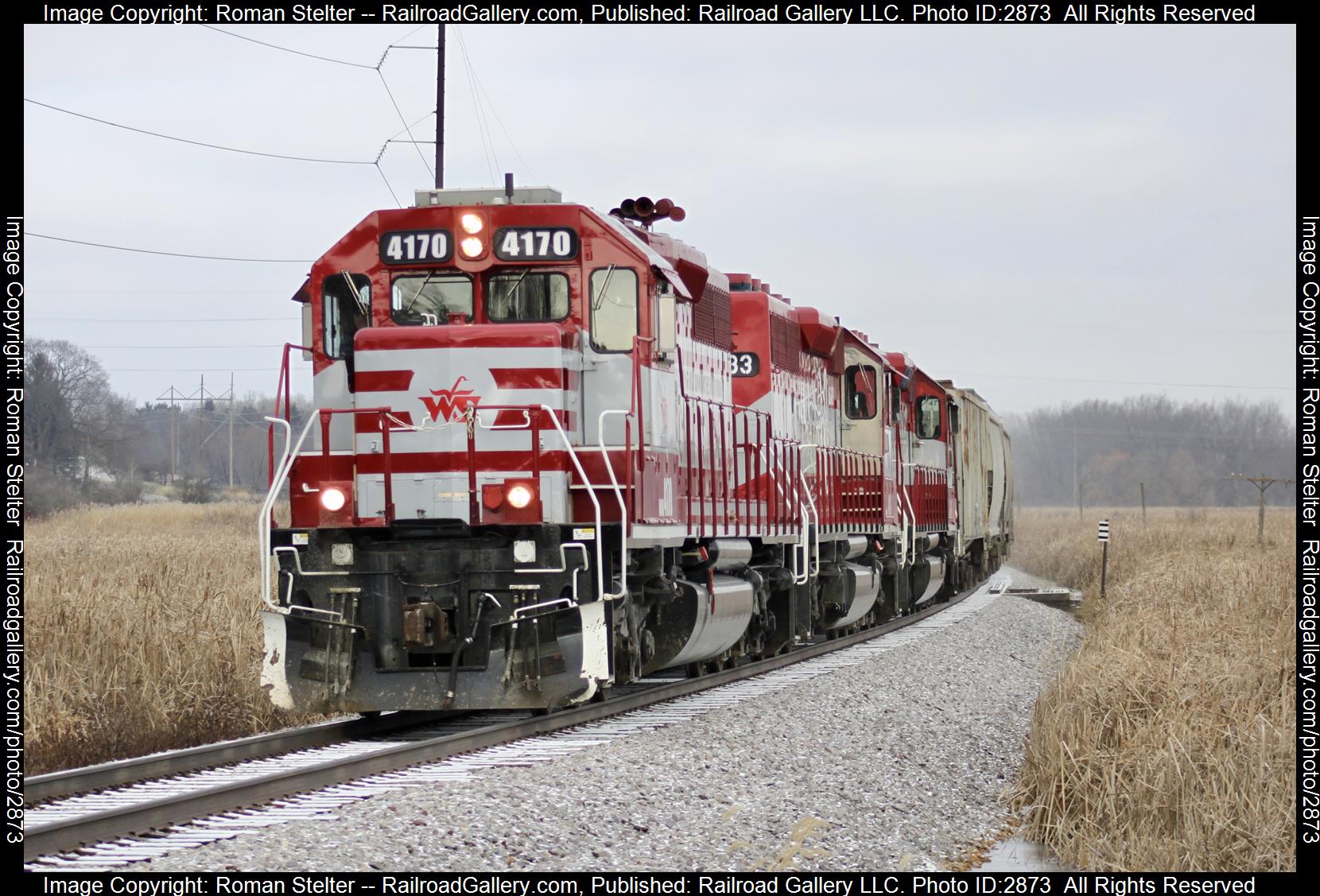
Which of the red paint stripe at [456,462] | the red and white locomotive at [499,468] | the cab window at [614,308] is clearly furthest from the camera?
the cab window at [614,308]

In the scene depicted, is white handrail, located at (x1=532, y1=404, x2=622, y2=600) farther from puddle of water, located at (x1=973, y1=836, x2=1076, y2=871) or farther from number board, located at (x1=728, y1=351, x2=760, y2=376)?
number board, located at (x1=728, y1=351, x2=760, y2=376)

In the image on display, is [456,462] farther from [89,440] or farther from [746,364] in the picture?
[89,440]

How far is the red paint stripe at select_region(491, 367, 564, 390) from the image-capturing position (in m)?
10.2

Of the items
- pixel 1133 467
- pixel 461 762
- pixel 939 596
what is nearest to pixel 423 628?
pixel 461 762

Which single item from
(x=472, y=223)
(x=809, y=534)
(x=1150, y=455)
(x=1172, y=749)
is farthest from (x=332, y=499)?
(x=1150, y=455)

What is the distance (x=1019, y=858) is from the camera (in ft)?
25.4

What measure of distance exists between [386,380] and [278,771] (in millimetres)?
3020

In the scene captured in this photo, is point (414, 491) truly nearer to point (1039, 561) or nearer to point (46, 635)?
point (46, 635)

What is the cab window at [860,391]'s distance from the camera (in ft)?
64.3

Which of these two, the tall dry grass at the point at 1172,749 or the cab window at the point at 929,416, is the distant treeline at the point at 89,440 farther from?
the tall dry grass at the point at 1172,749

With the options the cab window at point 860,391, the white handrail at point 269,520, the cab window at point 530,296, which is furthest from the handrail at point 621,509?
the cab window at point 860,391

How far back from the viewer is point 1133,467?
135375mm

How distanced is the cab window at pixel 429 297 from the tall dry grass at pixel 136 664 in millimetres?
2956

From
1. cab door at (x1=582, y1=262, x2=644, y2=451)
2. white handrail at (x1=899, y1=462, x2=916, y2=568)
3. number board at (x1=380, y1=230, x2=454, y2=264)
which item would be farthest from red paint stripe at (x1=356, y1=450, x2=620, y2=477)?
white handrail at (x1=899, y1=462, x2=916, y2=568)
